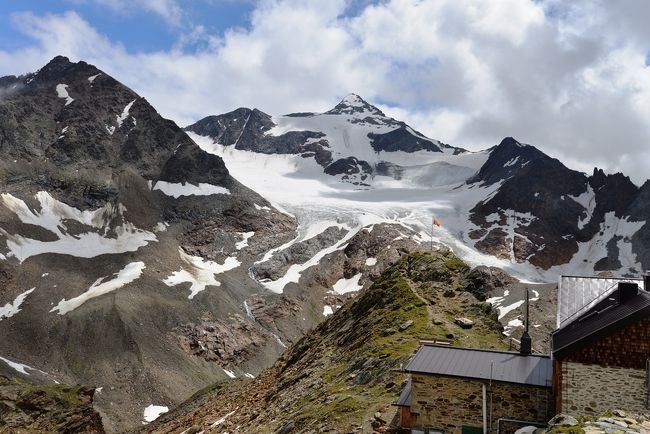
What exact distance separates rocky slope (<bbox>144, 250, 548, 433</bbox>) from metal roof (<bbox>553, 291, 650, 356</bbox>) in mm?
8293

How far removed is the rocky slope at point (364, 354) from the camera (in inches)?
1180

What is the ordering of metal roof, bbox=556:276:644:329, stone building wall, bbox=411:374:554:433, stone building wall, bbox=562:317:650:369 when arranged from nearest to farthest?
1. stone building wall, bbox=562:317:650:369
2. stone building wall, bbox=411:374:554:433
3. metal roof, bbox=556:276:644:329

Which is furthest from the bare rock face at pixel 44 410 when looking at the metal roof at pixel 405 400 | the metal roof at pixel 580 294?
the metal roof at pixel 580 294

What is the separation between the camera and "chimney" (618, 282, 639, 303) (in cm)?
2384

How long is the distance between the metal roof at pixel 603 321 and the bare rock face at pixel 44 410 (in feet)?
193

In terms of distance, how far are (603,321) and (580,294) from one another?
7.98 m

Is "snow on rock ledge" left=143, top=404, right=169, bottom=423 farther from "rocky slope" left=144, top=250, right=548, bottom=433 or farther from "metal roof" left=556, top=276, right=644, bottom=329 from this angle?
"metal roof" left=556, top=276, right=644, bottom=329

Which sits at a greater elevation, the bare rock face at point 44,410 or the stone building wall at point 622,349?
the stone building wall at point 622,349

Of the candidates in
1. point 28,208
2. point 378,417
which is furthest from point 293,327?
point 378,417

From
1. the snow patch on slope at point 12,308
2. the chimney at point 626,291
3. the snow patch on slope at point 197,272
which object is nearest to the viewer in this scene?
the chimney at point 626,291

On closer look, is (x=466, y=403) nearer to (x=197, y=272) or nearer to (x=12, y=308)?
(x=12, y=308)

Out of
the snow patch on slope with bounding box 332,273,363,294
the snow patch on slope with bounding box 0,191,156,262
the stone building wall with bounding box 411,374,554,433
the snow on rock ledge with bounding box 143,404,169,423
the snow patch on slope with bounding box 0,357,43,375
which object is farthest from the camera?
the snow patch on slope with bounding box 332,273,363,294

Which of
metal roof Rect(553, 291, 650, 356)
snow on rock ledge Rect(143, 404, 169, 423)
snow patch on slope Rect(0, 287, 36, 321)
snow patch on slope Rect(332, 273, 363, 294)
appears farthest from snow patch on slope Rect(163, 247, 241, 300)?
metal roof Rect(553, 291, 650, 356)

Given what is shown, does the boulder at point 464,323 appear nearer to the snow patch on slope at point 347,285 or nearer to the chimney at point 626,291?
the chimney at point 626,291
